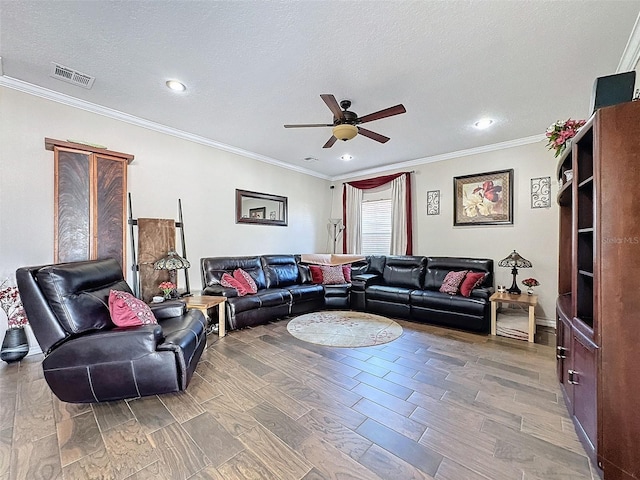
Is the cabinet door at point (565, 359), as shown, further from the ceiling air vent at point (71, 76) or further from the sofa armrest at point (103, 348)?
the ceiling air vent at point (71, 76)

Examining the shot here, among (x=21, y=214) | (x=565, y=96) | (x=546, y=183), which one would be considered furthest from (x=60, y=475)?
(x=546, y=183)

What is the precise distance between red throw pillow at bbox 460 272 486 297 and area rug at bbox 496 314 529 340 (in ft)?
1.65

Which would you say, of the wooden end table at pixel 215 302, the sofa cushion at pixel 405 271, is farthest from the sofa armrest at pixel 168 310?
the sofa cushion at pixel 405 271

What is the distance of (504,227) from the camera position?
14.5 feet

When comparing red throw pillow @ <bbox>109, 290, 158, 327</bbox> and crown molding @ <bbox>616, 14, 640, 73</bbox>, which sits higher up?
crown molding @ <bbox>616, 14, 640, 73</bbox>

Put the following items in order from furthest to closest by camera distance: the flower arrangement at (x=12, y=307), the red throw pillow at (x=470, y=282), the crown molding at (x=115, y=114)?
the red throw pillow at (x=470, y=282) → the crown molding at (x=115, y=114) → the flower arrangement at (x=12, y=307)

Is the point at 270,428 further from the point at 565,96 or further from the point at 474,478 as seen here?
the point at 565,96

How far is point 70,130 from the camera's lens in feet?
10.3

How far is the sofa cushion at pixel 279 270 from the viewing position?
476cm

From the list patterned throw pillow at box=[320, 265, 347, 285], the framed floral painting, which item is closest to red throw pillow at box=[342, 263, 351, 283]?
patterned throw pillow at box=[320, 265, 347, 285]

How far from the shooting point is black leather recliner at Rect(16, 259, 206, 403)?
1.95 m

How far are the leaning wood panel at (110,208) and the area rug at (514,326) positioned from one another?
488 centimetres

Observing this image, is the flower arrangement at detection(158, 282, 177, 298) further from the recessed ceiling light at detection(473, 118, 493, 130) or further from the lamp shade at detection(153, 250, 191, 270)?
the recessed ceiling light at detection(473, 118, 493, 130)

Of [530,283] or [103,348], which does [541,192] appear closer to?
[530,283]
